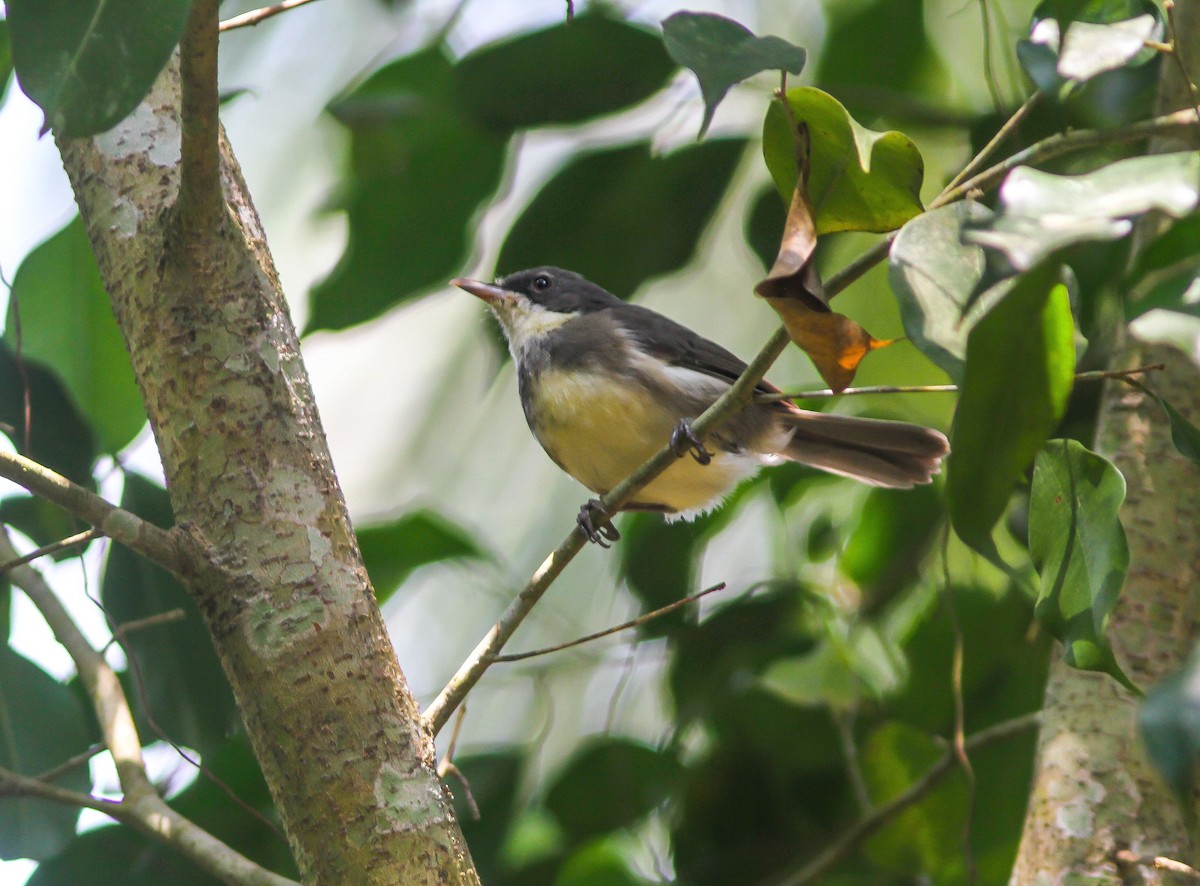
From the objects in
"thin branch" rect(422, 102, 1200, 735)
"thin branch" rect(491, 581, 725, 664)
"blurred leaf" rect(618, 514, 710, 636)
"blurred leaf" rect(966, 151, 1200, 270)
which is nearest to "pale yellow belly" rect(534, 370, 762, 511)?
"blurred leaf" rect(618, 514, 710, 636)

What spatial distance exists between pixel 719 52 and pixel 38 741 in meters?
1.77

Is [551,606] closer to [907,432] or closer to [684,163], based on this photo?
A: [907,432]

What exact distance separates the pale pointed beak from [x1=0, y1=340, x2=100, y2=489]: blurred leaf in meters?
1.39

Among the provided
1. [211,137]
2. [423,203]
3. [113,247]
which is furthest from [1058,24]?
[423,203]

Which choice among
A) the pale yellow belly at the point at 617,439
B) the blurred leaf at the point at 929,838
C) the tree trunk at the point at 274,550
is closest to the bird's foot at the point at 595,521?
the pale yellow belly at the point at 617,439

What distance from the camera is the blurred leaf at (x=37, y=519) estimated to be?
2.42 m

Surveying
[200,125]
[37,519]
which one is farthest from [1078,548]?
[37,519]

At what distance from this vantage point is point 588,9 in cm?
282

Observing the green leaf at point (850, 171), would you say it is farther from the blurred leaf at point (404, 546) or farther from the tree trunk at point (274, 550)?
the blurred leaf at point (404, 546)

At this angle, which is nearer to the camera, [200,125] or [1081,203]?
[1081,203]

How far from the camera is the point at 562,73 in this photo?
9.09 ft

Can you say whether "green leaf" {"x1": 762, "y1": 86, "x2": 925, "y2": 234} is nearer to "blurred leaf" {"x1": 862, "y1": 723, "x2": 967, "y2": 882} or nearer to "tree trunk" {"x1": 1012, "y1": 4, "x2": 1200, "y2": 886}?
"tree trunk" {"x1": 1012, "y1": 4, "x2": 1200, "y2": 886}

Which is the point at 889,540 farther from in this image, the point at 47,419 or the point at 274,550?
the point at 47,419

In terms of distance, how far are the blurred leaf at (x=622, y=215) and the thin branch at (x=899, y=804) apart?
1314mm
